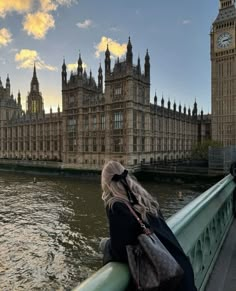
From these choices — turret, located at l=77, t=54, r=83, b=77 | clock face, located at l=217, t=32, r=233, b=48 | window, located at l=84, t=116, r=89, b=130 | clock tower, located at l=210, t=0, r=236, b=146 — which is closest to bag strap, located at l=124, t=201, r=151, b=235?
window, located at l=84, t=116, r=89, b=130

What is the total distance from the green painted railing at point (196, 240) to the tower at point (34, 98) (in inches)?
3350

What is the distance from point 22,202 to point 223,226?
20.8 meters

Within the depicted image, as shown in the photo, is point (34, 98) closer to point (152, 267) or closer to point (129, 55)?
point (129, 55)

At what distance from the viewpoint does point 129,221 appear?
58.1 inches

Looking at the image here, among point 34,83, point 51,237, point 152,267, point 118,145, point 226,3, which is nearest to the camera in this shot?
point 152,267

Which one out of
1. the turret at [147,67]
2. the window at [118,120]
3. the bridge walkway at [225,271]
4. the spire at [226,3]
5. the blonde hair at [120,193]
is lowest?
the bridge walkway at [225,271]

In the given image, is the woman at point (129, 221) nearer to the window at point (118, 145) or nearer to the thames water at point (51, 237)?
the thames water at point (51, 237)

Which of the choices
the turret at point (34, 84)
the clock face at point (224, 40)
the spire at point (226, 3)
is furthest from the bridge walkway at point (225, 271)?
the turret at point (34, 84)

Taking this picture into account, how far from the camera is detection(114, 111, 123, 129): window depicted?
38812 millimetres

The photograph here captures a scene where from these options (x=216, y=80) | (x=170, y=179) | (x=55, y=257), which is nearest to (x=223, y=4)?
(x=216, y=80)

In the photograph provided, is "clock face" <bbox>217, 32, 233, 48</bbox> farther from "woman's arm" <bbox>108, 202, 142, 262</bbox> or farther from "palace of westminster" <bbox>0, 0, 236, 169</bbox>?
"woman's arm" <bbox>108, 202, 142, 262</bbox>

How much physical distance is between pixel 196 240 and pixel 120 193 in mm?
916

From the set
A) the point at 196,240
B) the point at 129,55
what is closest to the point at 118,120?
the point at 129,55

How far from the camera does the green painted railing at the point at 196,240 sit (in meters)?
1.25
